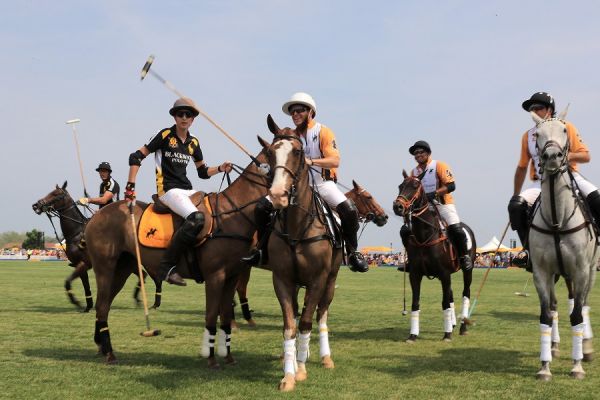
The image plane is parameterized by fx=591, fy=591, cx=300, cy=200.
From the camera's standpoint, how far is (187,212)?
26.4 feet

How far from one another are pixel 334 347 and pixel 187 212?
3615 mm

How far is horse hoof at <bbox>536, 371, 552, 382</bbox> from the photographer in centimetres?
728

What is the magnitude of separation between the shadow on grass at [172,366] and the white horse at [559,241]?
364 centimetres

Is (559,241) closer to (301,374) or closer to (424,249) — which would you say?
(301,374)

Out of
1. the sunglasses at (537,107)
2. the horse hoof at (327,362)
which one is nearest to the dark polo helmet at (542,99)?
the sunglasses at (537,107)

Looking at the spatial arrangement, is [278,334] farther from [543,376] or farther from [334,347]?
[543,376]

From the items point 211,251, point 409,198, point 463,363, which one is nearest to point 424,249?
point 409,198

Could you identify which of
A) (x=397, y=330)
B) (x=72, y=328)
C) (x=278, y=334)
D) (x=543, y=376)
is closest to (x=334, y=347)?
(x=278, y=334)

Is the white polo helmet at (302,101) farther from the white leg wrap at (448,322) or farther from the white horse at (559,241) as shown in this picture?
the white leg wrap at (448,322)

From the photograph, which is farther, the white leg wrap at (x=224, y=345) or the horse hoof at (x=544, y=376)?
the white leg wrap at (x=224, y=345)

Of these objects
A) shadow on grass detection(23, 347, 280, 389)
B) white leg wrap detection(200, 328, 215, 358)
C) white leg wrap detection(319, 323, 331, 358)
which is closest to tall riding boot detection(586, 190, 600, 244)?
white leg wrap detection(319, 323, 331, 358)

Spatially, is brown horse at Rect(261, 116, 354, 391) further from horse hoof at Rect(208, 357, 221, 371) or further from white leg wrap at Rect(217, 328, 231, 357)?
white leg wrap at Rect(217, 328, 231, 357)

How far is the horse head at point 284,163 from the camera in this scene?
6359mm

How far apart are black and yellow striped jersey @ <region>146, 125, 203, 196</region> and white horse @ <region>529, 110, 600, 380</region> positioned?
4891 millimetres
